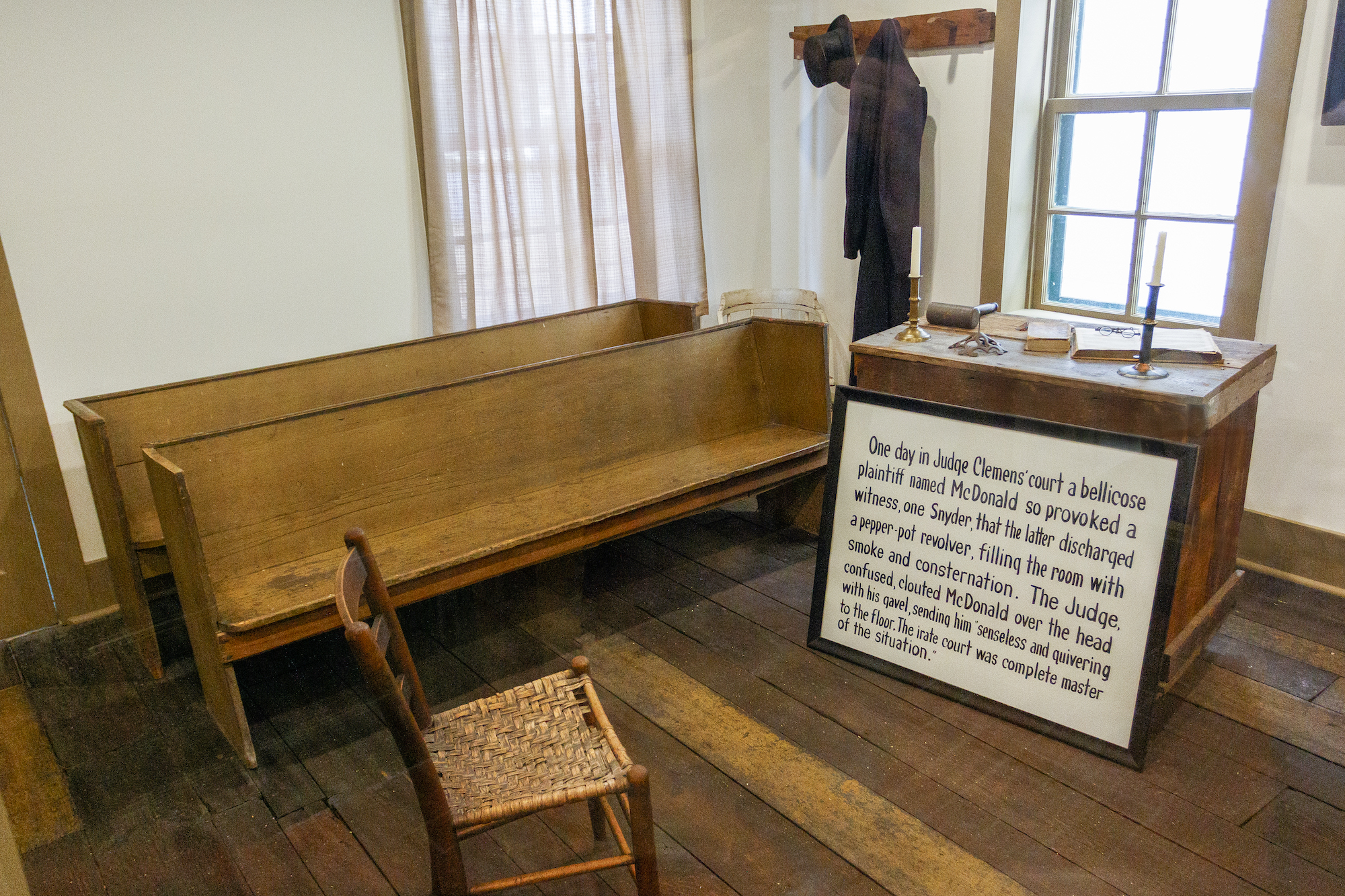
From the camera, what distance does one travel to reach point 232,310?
10.3 ft

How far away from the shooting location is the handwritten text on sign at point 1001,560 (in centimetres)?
190

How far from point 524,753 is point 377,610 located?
34cm

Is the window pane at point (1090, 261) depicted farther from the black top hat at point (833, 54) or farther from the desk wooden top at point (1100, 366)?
the black top hat at point (833, 54)

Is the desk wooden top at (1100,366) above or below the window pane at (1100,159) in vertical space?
below

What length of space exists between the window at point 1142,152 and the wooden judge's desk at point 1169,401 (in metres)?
0.76

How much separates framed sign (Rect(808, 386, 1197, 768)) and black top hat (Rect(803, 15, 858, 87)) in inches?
77.0

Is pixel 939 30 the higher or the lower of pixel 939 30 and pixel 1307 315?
the higher

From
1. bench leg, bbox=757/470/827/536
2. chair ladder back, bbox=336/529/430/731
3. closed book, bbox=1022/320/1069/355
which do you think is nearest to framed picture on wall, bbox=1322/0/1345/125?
closed book, bbox=1022/320/1069/355

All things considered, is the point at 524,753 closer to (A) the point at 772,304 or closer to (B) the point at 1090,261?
(B) the point at 1090,261

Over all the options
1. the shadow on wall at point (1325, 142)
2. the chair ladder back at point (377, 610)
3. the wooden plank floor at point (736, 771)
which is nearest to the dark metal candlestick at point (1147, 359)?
the wooden plank floor at point (736, 771)

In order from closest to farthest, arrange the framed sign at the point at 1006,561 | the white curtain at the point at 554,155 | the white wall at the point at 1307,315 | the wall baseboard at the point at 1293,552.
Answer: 1. the framed sign at the point at 1006,561
2. the white wall at the point at 1307,315
3. the wall baseboard at the point at 1293,552
4. the white curtain at the point at 554,155

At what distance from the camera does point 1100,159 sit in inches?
124

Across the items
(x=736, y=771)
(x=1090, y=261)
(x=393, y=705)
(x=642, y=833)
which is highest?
(x=1090, y=261)

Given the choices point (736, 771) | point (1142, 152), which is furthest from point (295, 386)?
point (1142, 152)
